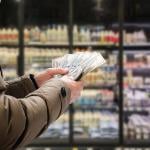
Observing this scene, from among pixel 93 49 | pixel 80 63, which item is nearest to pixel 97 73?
pixel 93 49

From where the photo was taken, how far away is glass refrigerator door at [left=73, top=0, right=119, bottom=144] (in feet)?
17.5

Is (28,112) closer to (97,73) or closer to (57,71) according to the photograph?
(57,71)

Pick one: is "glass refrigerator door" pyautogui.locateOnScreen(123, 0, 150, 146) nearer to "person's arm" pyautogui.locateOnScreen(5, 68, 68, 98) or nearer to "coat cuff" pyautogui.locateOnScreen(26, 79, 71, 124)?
"person's arm" pyautogui.locateOnScreen(5, 68, 68, 98)

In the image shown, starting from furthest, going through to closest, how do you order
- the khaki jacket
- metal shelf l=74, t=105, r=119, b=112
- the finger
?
metal shelf l=74, t=105, r=119, b=112 < the finger < the khaki jacket

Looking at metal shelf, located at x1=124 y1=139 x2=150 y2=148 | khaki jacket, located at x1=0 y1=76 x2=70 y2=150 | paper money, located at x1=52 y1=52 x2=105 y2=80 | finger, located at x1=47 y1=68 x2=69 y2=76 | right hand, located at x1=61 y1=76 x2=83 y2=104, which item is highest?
paper money, located at x1=52 y1=52 x2=105 y2=80

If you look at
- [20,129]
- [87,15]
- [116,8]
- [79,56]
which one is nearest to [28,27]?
[87,15]

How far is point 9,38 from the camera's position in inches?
209

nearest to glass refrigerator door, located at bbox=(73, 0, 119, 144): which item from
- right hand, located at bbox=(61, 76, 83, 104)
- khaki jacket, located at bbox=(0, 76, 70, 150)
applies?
right hand, located at bbox=(61, 76, 83, 104)

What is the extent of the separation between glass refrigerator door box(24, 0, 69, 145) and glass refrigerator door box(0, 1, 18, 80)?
5.9 inches

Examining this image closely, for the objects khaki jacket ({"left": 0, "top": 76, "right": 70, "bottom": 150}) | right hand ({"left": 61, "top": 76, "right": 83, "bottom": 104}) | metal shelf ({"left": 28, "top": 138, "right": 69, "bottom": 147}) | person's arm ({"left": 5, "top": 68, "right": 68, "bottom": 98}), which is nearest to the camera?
khaki jacket ({"left": 0, "top": 76, "right": 70, "bottom": 150})

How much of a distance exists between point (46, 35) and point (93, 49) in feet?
2.06

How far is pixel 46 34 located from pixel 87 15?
581 mm

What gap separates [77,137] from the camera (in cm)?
524

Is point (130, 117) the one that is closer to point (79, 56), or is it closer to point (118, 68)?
point (118, 68)
